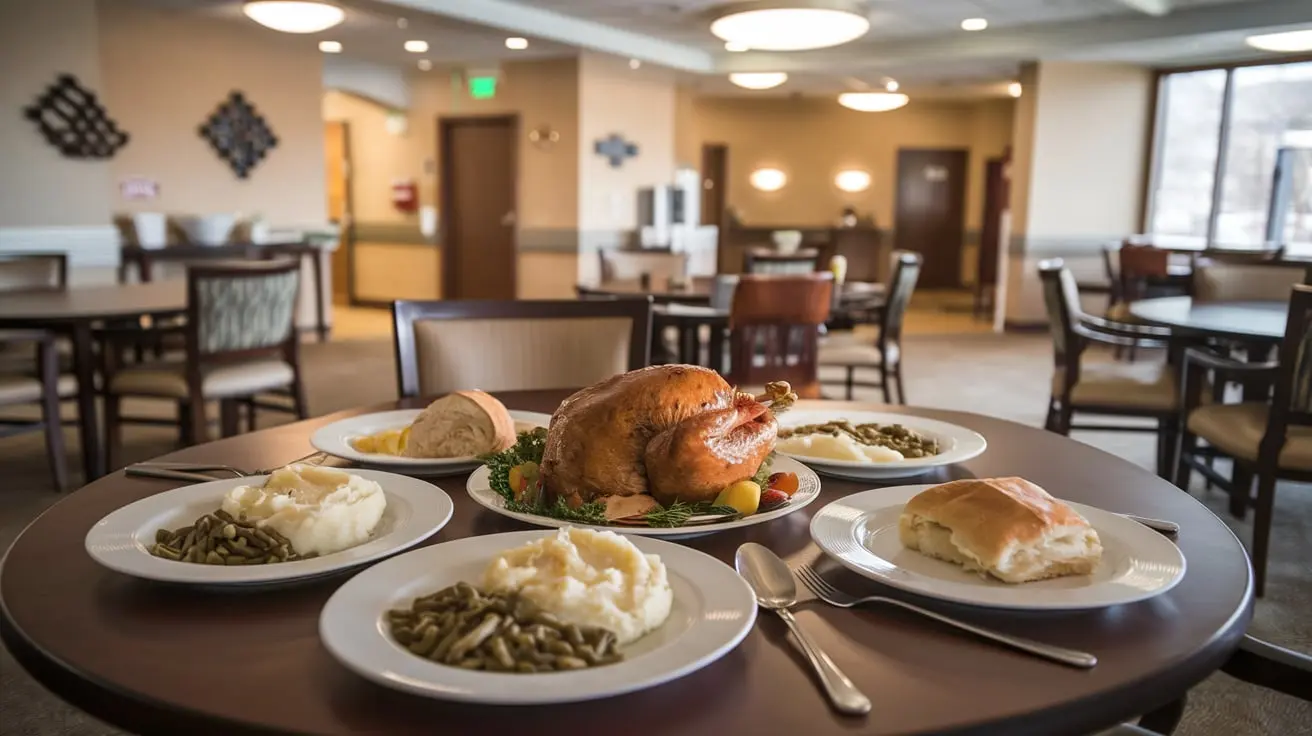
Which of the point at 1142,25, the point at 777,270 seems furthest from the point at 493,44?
the point at 1142,25

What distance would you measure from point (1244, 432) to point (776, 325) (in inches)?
62.2

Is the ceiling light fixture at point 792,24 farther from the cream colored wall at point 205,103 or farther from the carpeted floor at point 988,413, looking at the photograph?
the cream colored wall at point 205,103

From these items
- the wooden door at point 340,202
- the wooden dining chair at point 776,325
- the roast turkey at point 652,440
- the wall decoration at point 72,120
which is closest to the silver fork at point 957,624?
the roast turkey at point 652,440

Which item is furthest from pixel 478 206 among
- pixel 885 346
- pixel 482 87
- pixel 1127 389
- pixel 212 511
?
pixel 212 511

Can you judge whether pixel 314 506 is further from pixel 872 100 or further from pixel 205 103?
pixel 872 100

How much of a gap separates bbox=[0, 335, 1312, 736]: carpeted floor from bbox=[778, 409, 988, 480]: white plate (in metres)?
0.88

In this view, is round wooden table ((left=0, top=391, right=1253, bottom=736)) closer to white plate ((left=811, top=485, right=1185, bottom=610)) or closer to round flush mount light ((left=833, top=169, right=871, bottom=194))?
white plate ((left=811, top=485, right=1185, bottom=610))

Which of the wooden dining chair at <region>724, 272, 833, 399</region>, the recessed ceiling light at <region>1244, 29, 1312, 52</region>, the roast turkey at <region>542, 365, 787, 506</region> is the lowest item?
the wooden dining chair at <region>724, 272, 833, 399</region>

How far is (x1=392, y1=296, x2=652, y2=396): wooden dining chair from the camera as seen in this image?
2098 millimetres

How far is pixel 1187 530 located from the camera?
1020mm

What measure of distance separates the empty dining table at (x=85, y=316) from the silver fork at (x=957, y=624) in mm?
3317

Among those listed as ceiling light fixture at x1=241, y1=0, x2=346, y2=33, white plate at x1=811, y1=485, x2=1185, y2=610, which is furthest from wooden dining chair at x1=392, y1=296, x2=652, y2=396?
ceiling light fixture at x1=241, y1=0, x2=346, y2=33

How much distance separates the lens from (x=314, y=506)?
2.96ft

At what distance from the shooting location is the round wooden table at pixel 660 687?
2.06 feet
